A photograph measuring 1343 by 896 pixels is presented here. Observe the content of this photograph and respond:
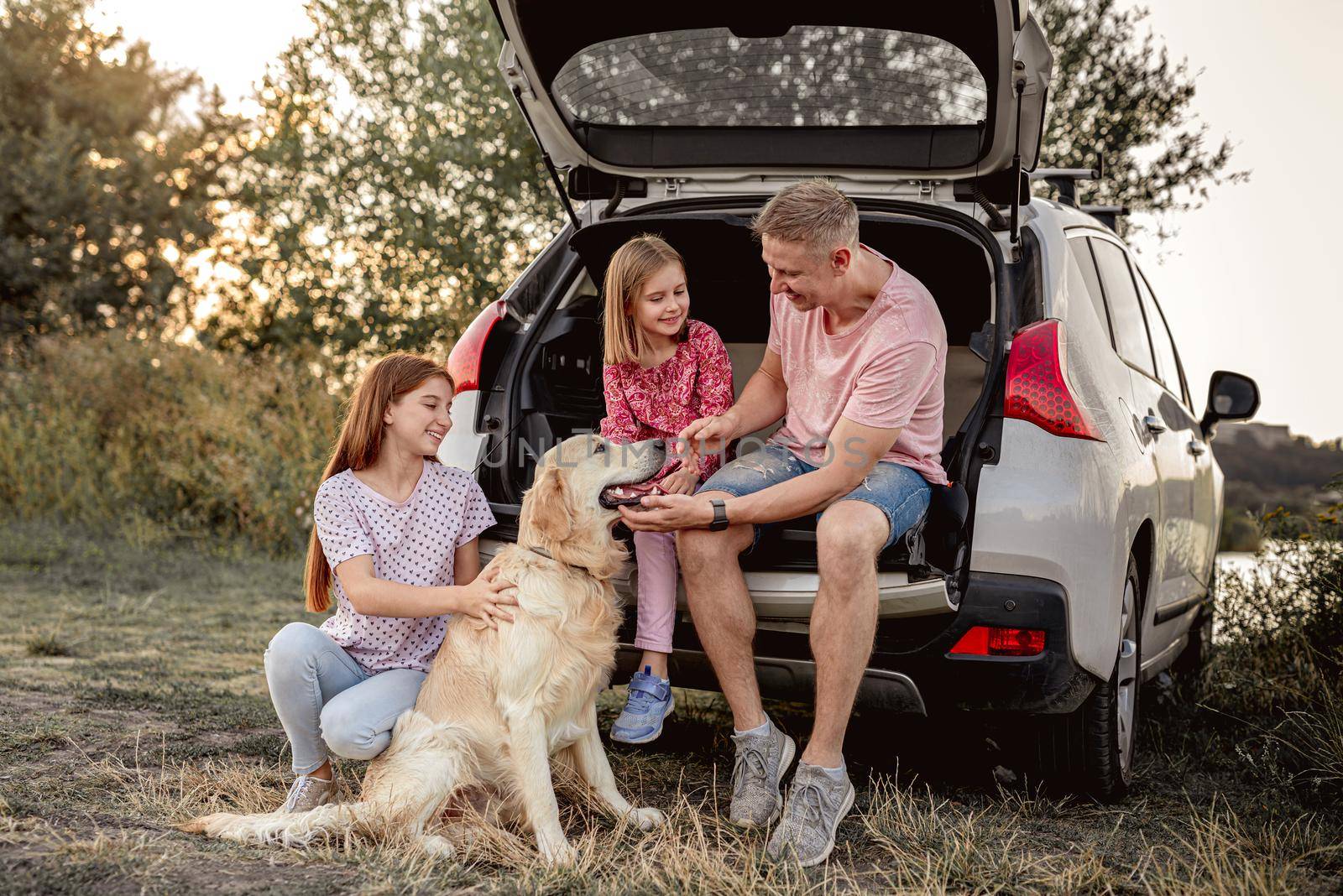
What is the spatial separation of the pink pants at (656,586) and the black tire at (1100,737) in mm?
1117

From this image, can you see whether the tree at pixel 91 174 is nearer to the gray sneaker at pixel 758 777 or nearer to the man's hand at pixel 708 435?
the man's hand at pixel 708 435

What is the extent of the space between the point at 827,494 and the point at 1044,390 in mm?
637

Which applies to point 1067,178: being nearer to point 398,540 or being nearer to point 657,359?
point 657,359

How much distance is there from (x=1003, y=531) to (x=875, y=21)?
1705 mm

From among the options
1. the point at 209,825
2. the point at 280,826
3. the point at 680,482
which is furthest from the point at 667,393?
the point at 209,825

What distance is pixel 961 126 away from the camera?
3.61m

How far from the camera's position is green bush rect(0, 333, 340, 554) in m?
9.69

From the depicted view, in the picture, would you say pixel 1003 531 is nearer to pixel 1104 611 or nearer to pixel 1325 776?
pixel 1104 611

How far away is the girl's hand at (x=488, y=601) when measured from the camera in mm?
3000

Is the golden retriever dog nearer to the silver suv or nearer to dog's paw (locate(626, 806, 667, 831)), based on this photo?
dog's paw (locate(626, 806, 667, 831))

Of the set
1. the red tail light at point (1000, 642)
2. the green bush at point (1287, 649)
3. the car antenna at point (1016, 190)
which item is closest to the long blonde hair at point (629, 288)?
the car antenna at point (1016, 190)

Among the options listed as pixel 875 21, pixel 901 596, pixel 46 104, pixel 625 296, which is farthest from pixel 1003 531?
pixel 46 104

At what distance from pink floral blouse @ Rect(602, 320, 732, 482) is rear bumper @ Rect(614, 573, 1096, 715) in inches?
31.0

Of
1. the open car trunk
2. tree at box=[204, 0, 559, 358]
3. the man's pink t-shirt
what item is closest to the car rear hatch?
the open car trunk
